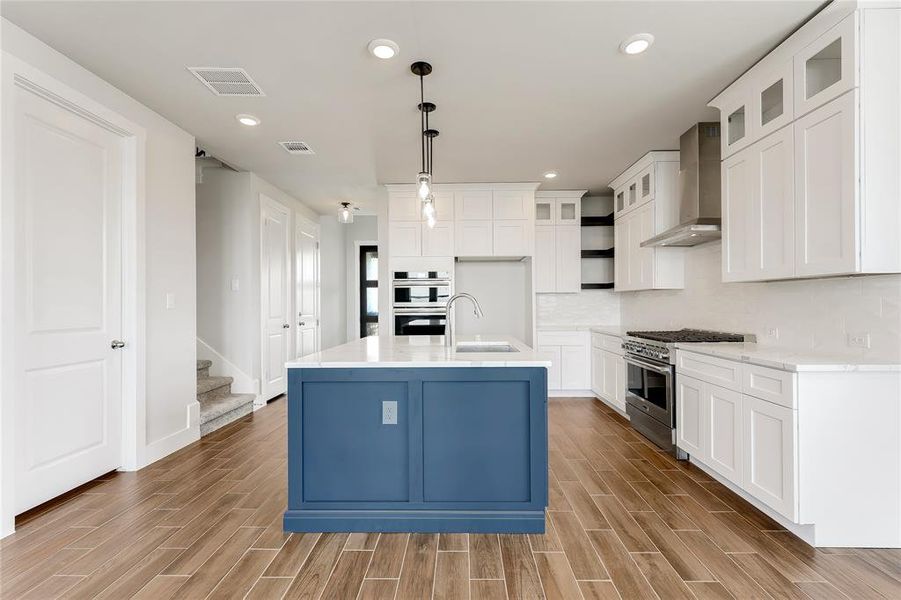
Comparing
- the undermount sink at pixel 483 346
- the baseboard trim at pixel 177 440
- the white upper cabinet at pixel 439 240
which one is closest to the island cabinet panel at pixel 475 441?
the undermount sink at pixel 483 346

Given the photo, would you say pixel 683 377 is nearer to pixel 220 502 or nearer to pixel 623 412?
pixel 623 412

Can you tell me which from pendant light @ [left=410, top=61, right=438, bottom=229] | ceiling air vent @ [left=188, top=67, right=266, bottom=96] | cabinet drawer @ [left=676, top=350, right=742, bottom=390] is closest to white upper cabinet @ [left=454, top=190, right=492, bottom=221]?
pendant light @ [left=410, top=61, right=438, bottom=229]

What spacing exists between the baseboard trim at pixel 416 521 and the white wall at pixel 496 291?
145 inches

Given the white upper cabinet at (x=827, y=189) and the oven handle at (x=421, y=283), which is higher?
the white upper cabinet at (x=827, y=189)

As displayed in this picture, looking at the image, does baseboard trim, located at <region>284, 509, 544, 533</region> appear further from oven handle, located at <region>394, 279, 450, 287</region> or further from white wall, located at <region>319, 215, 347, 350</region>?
white wall, located at <region>319, 215, 347, 350</region>

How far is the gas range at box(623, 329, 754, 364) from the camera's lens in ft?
11.3

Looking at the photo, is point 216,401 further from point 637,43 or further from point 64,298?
point 637,43

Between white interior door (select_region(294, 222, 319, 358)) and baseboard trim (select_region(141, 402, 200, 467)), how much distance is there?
7.43 feet

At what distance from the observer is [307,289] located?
22.1 ft

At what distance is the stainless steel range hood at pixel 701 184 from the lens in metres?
3.56

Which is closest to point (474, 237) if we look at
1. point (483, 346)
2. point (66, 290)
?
point (483, 346)

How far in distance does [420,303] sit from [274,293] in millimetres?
1789

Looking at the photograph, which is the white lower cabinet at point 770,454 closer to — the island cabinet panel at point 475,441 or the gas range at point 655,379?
the gas range at point 655,379

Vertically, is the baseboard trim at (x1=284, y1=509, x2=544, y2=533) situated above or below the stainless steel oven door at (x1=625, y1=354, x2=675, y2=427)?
below
